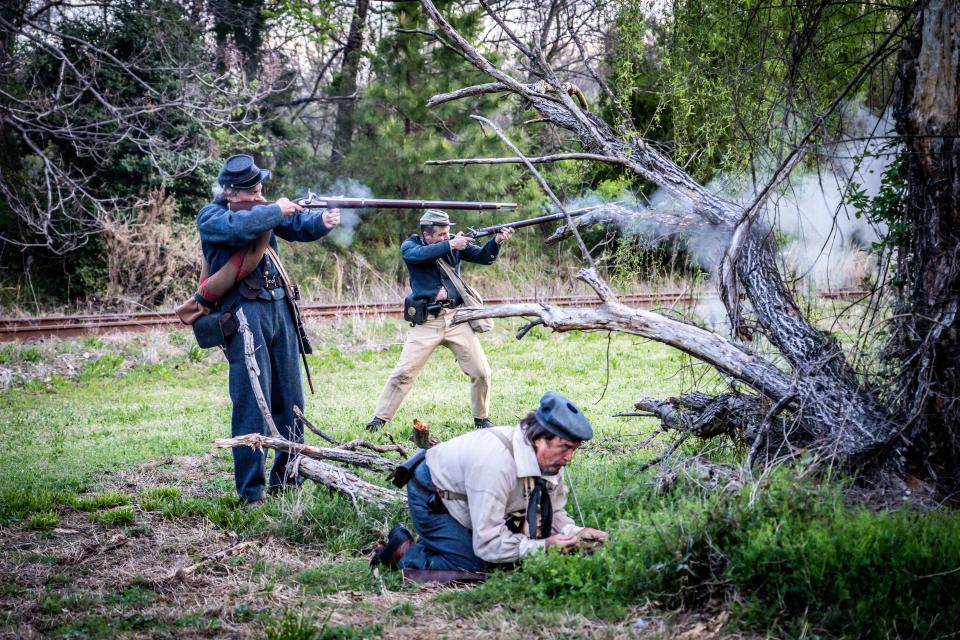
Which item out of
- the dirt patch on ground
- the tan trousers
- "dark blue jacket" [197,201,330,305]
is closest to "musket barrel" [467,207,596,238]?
the tan trousers

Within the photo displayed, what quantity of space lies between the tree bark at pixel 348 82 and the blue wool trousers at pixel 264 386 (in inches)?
624

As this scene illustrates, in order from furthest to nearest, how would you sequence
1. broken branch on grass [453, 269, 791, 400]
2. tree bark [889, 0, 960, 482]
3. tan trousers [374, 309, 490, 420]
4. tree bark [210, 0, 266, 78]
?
tree bark [210, 0, 266, 78] → tan trousers [374, 309, 490, 420] → broken branch on grass [453, 269, 791, 400] → tree bark [889, 0, 960, 482]

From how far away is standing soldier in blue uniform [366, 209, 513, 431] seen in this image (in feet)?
29.5

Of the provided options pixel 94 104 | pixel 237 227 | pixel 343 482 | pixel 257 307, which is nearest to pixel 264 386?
pixel 257 307

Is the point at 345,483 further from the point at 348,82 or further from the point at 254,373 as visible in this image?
the point at 348,82

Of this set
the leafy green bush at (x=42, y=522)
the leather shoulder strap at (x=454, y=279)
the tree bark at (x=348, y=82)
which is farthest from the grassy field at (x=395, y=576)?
the tree bark at (x=348, y=82)

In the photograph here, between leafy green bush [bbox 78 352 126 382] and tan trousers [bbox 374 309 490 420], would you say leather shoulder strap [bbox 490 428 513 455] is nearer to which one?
tan trousers [bbox 374 309 490 420]

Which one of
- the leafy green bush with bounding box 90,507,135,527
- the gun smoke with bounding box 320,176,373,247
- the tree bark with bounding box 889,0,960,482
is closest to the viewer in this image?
the tree bark with bounding box 889,0,960,482

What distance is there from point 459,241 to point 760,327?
3.57 metres

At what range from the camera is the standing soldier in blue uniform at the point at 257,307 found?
6594mm

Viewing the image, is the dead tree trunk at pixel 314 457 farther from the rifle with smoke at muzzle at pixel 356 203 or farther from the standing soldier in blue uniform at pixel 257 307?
the rifle with smoke at muzzle at pixel 356 203

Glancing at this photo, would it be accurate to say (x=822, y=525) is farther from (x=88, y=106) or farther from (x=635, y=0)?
(x=88, y=106)

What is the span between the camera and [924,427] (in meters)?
5.36

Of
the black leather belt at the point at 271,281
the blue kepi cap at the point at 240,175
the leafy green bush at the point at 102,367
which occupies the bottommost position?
the leafy green bush at the point at 102,367
